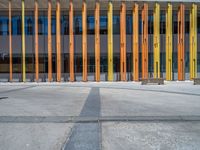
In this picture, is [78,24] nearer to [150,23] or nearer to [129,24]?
[129,24]

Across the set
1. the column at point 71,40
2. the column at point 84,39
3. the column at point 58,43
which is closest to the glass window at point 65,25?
the column at point 58,43

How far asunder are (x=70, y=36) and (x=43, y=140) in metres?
22.9

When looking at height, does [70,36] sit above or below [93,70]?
above

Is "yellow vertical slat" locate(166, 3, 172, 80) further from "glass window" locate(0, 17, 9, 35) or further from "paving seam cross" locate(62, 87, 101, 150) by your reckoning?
"paving seam cross" locate(62, 87, 101, 150)

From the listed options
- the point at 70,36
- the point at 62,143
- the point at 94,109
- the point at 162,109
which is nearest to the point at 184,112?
the point at 162,109

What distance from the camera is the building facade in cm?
2759

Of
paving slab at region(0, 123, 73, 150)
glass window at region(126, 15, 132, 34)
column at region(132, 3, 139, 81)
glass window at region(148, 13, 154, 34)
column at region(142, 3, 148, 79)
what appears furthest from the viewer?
glass window at region(148, 13, 154, 34)

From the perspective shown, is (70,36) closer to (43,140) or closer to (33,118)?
(33,118)

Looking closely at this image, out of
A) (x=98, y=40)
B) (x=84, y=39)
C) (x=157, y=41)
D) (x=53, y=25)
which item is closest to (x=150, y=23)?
(x=157, y=41)

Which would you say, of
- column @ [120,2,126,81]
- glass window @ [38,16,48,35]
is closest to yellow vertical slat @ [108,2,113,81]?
column @ [120,2,126,81]

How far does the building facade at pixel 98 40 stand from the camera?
90.5 ft

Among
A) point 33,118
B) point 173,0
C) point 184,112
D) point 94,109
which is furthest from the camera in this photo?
point 173,0

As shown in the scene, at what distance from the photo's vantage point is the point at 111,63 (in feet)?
90.9

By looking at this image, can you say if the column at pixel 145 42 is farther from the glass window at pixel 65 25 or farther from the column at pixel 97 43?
the glass window at pixel 65 25
